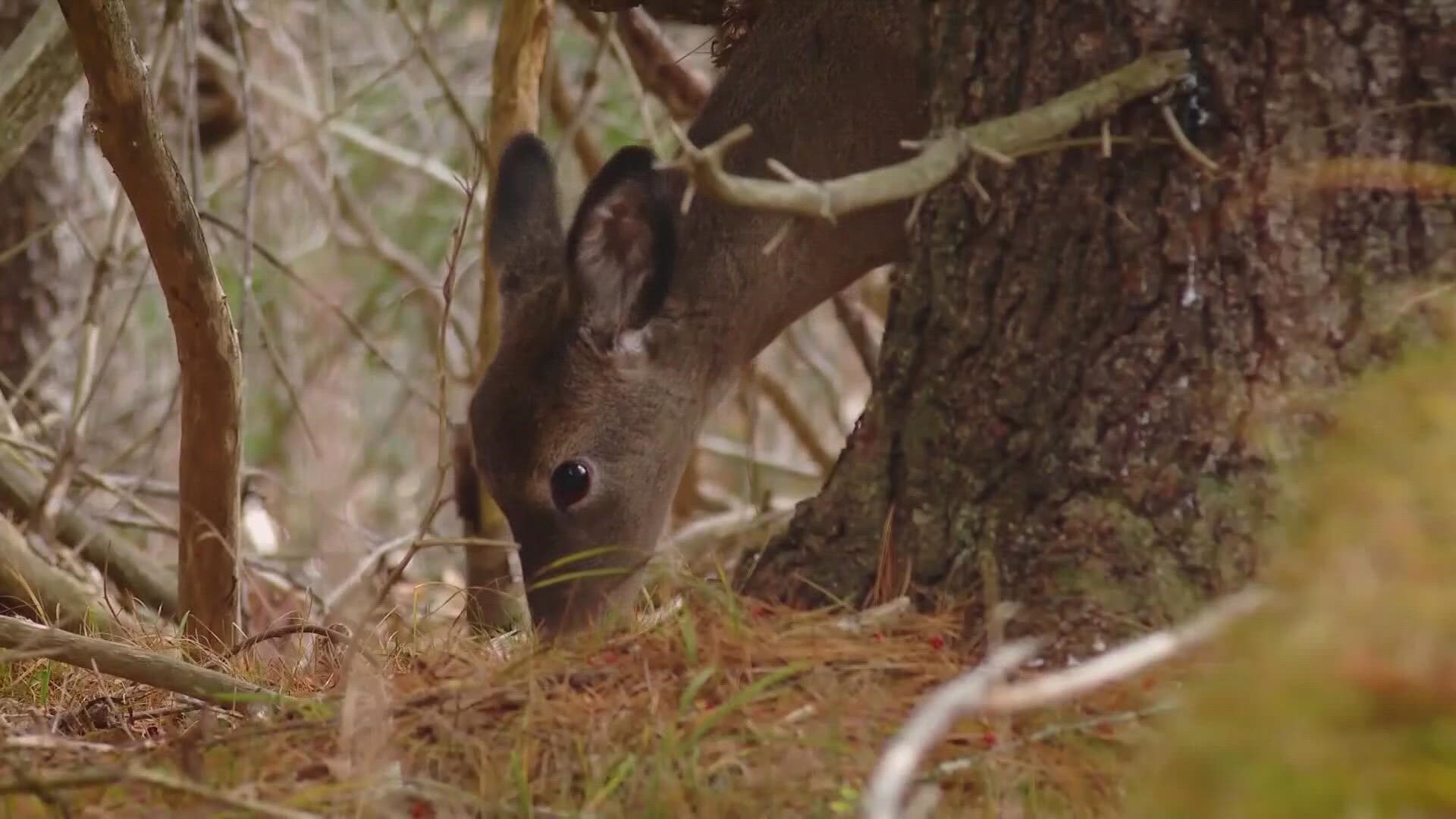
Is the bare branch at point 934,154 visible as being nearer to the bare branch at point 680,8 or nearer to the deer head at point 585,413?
the deer head at point 585,413

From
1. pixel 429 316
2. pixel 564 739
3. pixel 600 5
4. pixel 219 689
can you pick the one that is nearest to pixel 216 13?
pixel 429 316

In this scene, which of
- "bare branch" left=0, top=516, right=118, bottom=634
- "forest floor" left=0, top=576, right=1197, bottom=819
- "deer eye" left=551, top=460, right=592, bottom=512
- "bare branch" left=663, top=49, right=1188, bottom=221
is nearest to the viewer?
"bare branch" left=663, top=49, right=1188, bottom=221

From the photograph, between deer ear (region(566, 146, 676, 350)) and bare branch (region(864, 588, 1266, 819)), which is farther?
deer ear (region(566, 146, 676, 350))

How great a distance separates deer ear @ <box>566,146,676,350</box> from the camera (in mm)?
3734

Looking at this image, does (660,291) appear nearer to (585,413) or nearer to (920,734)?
(585,413)

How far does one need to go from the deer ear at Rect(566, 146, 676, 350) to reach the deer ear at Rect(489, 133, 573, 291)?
0.33m

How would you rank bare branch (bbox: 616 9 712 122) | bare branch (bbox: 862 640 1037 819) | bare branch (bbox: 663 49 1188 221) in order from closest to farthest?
bare branch (bbox: 862 640 1037 819) < bare branch (bbox: 663 49 1188 221) < bare branch (bbox: 616 9 712 122)

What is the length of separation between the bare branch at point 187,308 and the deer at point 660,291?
2.33 ft

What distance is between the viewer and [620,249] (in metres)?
4.02

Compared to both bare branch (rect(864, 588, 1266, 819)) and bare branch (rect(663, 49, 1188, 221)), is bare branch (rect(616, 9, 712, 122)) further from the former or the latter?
bare branch (rect(864, 588, 1266, 819))

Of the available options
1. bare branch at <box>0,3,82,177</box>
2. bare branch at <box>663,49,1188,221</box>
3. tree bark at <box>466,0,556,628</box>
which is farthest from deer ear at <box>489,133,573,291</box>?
bare branch at <box>663,49,1188,221</box>

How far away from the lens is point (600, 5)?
15.7 feet

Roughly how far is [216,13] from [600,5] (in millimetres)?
2852

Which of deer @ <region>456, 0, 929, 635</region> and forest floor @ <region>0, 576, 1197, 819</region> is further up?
deer @ <region>456, 0, 929, 635</region>
